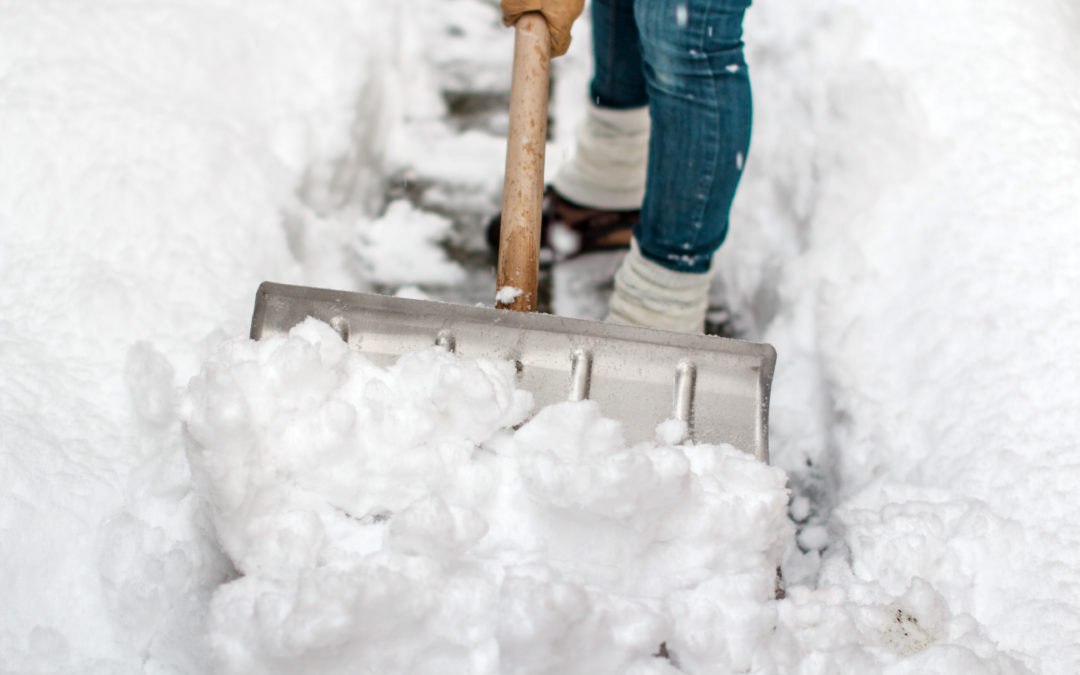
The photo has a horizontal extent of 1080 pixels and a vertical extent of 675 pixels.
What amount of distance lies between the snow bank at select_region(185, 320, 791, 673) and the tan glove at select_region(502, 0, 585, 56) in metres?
0.59

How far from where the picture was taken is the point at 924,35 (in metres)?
1.43

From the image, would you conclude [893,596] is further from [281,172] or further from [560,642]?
[281,172]

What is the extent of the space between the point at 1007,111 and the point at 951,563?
802mm

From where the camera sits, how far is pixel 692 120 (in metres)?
1.09

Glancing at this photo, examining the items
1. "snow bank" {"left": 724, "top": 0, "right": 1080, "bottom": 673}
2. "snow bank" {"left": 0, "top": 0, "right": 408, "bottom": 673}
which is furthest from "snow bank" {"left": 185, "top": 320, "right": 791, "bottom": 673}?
"snow bank" {"left": 724, "top": 0, "right": 1080, "bottom": 673}

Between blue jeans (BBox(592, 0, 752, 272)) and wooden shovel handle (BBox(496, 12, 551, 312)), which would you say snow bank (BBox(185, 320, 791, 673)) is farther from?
blue jeans (BBox(592, 0, 752, 272))

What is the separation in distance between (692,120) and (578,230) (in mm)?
529

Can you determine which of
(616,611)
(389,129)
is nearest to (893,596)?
(616,611)

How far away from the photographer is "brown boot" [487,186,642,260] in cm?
157

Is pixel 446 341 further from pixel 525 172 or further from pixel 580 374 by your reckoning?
pixel 525 172

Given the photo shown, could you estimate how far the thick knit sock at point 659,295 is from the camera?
124 centimetres

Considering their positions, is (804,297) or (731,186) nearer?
(731,186)

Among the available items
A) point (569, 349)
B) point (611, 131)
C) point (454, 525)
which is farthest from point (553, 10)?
point (454, 525)

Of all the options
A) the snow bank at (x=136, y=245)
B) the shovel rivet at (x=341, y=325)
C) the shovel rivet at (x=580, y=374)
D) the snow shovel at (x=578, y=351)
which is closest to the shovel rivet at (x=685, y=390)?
the snow shovel at (x=578, y=351)
